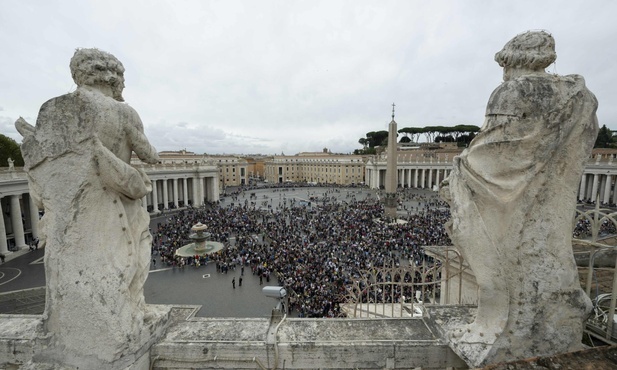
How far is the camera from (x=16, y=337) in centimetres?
269

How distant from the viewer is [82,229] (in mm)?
2375

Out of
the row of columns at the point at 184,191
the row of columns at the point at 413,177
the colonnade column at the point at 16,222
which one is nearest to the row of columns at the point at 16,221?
the colonnade column at the point at 16,222

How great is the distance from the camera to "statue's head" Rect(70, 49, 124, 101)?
250 cm

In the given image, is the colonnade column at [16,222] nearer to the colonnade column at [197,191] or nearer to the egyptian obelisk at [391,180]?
the colonnade column at [197,191]

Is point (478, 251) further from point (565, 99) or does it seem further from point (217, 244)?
point (217, 244)

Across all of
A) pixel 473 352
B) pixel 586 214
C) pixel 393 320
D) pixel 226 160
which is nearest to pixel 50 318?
pixel 393 320

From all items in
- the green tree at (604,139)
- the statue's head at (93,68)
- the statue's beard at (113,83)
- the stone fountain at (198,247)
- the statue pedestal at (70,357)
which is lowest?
the stone fountain at (198,247)

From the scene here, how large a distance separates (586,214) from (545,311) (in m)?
1.11

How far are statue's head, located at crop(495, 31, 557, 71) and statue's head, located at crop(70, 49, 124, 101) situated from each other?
3346 millimetres

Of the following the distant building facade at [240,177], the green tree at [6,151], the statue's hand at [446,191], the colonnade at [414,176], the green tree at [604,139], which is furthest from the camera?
the colonnade at [414,176]

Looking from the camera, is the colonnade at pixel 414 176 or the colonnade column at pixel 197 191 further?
the colonnade at pixel 414 176

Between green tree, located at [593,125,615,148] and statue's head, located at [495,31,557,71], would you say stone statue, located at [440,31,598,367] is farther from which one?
green tree, located at [593,125,615,148]

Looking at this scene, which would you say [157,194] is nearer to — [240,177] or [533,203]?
[533,203]

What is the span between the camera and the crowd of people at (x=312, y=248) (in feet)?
43.3
